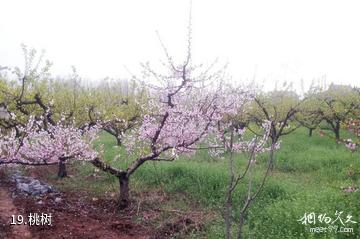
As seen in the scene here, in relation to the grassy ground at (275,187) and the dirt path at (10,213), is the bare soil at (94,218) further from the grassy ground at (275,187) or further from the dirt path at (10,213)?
the grassy ground at (275,187)

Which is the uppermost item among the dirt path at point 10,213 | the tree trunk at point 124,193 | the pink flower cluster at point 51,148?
the pink flower cluster at point 51,148

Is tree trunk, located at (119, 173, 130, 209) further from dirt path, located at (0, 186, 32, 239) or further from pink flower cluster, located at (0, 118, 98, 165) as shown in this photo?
dirt path, located at (0, 186, 32, 239)

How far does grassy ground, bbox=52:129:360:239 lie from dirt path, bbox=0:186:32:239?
5.80ft

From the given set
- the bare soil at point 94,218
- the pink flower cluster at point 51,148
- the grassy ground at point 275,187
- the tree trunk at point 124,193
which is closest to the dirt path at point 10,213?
the bare soil at point 94,218

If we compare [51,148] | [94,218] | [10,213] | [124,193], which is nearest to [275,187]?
[124,193]

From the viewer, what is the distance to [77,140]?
8.49m

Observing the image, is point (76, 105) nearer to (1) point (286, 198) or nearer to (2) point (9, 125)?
(2) point (9, 125)

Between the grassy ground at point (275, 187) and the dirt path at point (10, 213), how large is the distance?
1.77 metres

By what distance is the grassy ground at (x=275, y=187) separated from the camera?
6941 millimetres

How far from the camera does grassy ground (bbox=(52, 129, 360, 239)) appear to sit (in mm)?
6941

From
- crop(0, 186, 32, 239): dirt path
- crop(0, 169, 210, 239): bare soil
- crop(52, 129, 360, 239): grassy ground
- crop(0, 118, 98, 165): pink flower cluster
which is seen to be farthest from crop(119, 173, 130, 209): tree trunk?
crop(0, 186, 32, 239): dirt path

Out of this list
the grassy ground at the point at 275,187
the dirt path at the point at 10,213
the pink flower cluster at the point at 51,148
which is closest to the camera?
the grassy ground at the point at 275,187

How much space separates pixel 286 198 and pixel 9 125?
904 cm

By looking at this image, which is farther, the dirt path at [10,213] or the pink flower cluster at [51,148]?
the pink flower cluster at [51,148]
